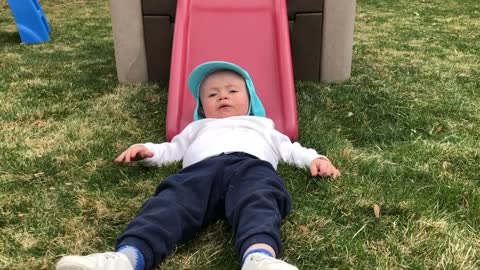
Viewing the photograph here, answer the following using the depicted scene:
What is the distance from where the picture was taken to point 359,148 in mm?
2957

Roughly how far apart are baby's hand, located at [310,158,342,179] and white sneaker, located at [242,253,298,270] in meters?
0.85

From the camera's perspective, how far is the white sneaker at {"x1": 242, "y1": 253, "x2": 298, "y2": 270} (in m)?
1.53

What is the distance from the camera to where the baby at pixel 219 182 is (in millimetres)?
1743

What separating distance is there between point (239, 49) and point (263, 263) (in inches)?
89.6

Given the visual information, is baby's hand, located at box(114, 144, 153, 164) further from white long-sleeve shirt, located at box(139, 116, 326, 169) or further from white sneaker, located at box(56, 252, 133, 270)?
white sneaker, located at box(56, 252, 133, 270)

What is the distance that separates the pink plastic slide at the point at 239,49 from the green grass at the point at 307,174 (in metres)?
0.22

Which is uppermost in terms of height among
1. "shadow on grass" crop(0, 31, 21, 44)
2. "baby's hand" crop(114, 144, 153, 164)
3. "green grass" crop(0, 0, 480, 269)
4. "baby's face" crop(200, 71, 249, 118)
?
"baby's face" crop(200, 71, 249, 118)

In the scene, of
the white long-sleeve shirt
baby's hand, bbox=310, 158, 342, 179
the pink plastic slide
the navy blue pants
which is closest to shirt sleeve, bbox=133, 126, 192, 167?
the white long-sleeve shirt

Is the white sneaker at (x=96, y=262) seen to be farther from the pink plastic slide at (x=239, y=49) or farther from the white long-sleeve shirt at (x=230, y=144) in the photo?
the pink plastic slide at (x=239, y=49)

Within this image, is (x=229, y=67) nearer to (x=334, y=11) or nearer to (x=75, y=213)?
(x=75, y=213)

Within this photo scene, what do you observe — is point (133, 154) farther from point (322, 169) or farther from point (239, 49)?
point (239, 49)

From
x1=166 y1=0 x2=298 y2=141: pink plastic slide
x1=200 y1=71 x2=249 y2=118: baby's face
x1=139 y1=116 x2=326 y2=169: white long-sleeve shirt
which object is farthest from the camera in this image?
x1=166 y1=0 x2=298 y2=141: pink plastic slide

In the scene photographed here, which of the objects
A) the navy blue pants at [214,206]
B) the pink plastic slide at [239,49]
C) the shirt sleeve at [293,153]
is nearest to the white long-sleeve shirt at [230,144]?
the shirt sleeve at [293,153]

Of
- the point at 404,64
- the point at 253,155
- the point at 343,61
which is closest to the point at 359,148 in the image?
the point at 253,155
